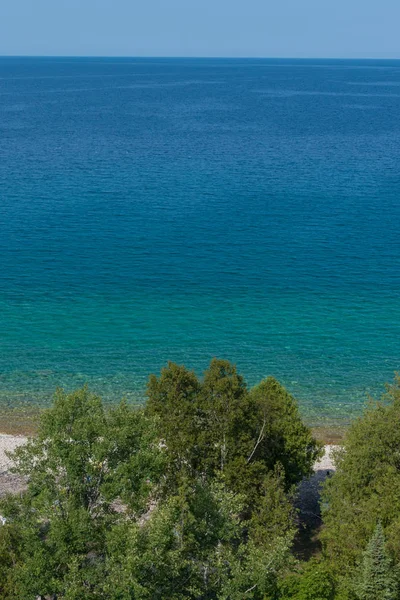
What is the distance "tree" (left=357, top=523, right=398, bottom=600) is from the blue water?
22.3 metres

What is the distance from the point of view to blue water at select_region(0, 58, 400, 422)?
51.7 m

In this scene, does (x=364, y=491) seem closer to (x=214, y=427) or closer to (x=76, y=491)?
(x=214, y=427)

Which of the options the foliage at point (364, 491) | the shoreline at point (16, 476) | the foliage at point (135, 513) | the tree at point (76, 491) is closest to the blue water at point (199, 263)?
the shoreline at point (16, 476)

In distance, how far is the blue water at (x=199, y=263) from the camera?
170 ft

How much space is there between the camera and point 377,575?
22.4 meters

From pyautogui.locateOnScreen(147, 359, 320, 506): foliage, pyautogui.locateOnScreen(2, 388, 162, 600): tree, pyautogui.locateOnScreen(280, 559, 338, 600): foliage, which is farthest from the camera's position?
pyautogui.locateOnScreen(147, 359, 320, 506): foliage

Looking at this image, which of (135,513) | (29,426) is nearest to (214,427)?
(135,513)

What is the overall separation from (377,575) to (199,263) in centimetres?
4954

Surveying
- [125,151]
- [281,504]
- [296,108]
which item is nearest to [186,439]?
[281,504]

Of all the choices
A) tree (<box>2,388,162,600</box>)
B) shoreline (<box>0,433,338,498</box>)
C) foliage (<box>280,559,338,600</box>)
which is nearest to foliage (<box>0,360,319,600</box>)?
tree (<box>2,388,162,600</box>)

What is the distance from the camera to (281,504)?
2759 cm

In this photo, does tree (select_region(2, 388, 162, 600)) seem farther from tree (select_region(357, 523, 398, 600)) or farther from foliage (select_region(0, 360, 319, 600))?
tree (select_region(357, 523, 398, 600))

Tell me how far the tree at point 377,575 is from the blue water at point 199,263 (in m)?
22.3

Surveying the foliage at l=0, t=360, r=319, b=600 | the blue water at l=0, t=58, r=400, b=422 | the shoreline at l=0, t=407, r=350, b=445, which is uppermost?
the blue water at l=0, t=58, r=400, b=422
